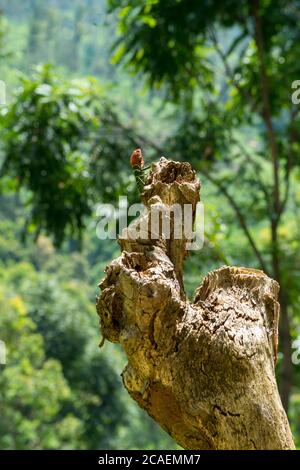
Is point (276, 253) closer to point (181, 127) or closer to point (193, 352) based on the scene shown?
point (181, 127)

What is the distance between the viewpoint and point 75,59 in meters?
69.9

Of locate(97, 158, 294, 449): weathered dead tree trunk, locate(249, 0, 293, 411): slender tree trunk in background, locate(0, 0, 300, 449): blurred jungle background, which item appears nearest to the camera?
locate(97, 158, 294, 449): weathered dead tree trunk

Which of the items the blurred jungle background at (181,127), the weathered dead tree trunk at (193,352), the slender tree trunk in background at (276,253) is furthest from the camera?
the slender tree trunk in background at (276,253)

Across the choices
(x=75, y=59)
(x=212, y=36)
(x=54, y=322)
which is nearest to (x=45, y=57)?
(x=75, y=59)

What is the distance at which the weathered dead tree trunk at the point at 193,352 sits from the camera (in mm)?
2033

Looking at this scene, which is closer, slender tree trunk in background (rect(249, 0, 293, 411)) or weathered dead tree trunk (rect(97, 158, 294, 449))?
weathered dead tree trunk (rect(97, 158, 294, 449))

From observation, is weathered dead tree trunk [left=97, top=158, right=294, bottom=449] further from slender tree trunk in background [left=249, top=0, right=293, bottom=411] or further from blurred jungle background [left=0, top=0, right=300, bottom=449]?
slender tree trunk in background [left=249, top=0, right=293, bottom=411]

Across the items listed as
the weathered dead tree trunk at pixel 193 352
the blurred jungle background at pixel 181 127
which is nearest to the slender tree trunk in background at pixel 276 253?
the blurred jungle background at pixel 181 127

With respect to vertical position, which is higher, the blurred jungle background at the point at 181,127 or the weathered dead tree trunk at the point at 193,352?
the blurred jungle background at the point at 181,127

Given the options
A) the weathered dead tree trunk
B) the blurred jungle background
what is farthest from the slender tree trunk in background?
the weathered dead tree trunk

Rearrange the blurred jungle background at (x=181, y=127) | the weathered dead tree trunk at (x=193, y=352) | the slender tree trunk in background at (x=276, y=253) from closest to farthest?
the weathered dead tree trunk at (x=193, y=352), the blurred jungle background at (x=181, y=127), the slender tree trunk in background at (x=276, y=253)

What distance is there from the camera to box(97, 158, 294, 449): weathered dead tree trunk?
2.03 meters

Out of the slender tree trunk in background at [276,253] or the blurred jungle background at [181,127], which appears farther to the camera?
the slender tree trunk in background at [276,253]

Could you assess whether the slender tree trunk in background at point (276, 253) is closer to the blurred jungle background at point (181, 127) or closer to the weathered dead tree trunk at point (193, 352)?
the blurred jungle background at point (181, 127)
